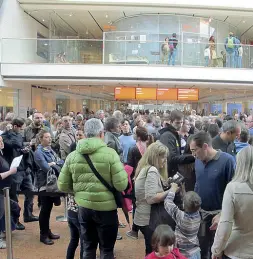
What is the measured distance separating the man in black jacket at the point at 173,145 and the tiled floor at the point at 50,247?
1242 millimetres

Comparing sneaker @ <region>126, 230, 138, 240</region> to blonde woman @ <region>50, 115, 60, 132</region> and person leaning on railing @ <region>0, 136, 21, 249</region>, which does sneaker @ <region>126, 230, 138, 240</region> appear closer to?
person leaning on railing @ <region>0, 136, 21, 249</region>

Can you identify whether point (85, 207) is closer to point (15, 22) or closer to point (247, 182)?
point (247, 182)

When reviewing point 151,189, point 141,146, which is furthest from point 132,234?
point 151,189

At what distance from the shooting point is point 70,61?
19.0m

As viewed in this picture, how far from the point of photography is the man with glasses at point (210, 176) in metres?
3.65

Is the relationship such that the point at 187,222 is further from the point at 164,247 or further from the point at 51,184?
the point at 51,184

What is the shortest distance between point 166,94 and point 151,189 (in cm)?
1693

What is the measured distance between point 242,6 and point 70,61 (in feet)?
33.6

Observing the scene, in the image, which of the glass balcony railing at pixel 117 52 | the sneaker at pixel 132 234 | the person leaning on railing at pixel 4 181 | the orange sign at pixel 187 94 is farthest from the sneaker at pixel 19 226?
the orange sign at pixel 187 94

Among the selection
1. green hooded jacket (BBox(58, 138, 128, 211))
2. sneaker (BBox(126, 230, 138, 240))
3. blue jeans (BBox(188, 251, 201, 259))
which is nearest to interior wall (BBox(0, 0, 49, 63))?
sneaker (BBox(126, 230, 138, 240))

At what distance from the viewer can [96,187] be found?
12.0 ft

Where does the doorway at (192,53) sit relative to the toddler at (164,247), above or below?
above

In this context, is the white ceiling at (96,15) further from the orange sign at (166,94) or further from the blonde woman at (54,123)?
the blonde woman at (54,123)

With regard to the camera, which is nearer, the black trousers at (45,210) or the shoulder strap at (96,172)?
the shoulder strap at (96,172)
